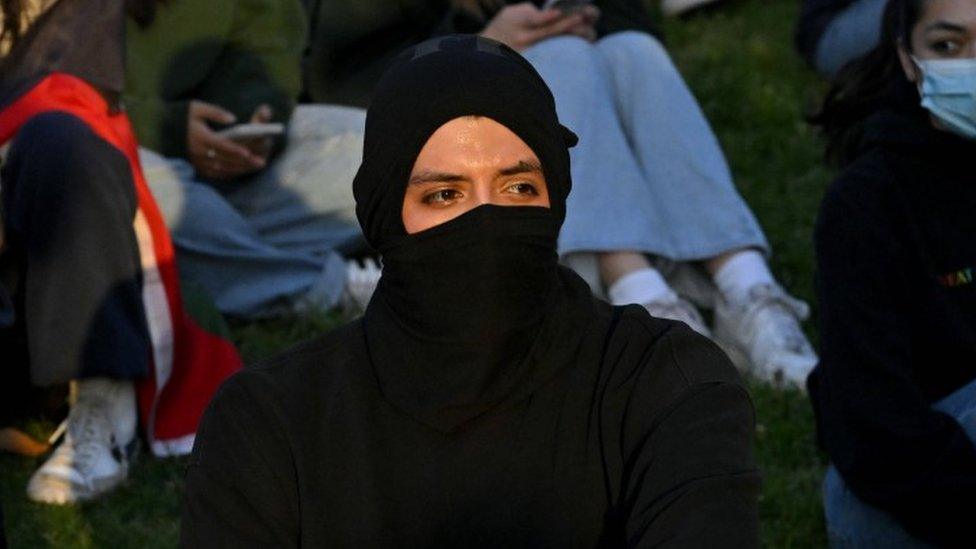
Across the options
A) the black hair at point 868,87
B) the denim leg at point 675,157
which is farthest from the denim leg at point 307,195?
the black hair at point 868,87

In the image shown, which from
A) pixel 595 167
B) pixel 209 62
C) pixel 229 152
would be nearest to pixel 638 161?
pixel 595 167

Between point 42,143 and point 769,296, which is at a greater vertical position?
point 42,143

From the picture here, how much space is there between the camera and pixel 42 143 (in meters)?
4.89

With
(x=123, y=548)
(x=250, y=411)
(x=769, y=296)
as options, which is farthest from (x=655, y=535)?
(x=769, y=296)

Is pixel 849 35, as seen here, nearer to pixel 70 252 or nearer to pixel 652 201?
pixel 652 201

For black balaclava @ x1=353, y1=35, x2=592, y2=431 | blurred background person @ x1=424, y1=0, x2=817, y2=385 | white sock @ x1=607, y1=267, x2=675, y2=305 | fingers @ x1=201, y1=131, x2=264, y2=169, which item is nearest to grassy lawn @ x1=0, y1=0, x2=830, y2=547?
blurred background person @ x1=424, y1=0, x2=817, y2=385

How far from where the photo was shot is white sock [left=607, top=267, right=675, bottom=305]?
5652 mm

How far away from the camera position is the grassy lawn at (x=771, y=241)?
15.5 feet

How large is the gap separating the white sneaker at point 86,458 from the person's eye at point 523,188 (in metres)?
2.17

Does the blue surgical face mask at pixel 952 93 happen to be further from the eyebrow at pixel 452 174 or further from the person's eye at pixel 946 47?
the eyebrow at pixel 452 174

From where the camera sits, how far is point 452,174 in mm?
3027

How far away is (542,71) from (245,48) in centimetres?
98

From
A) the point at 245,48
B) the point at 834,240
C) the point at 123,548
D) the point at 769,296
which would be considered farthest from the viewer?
the point at 245,48

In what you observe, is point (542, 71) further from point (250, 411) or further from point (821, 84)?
point (250, 411)
